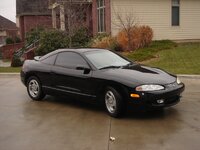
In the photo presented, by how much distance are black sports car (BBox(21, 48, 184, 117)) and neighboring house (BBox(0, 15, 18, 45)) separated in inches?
1762

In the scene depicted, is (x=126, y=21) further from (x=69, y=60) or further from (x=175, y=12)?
(x=69, y=60)

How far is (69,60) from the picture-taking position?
9156mm

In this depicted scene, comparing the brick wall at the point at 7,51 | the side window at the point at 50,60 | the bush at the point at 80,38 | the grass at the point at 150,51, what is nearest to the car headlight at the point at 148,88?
the side window at the point at 50,60

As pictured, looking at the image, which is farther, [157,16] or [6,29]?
[6,29]

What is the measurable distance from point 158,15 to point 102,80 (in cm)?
1550

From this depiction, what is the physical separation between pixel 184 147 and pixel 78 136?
181 cm

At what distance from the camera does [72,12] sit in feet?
68.1

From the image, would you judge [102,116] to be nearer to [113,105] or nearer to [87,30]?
[113,105]

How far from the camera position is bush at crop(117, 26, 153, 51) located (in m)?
19.7

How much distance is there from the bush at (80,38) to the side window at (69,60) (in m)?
13.4

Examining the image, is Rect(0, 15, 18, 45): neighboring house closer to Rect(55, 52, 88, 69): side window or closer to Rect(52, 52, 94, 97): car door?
Rect(55, 52, 88, 69): side window

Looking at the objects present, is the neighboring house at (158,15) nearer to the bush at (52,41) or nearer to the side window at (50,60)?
the bush at (52,41)

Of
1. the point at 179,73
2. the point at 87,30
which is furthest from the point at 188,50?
the point at 87,30

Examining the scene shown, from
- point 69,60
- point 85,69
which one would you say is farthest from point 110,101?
point 69,60
